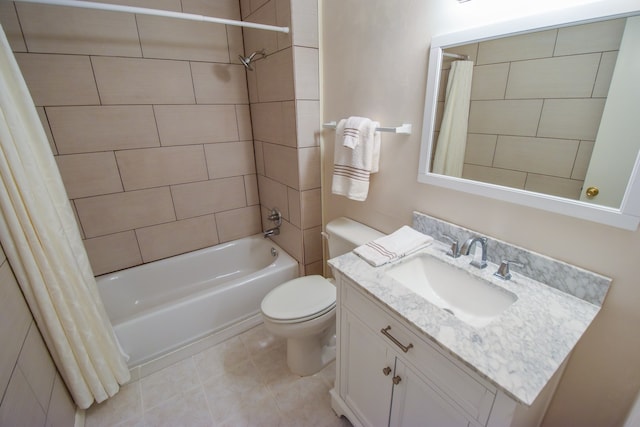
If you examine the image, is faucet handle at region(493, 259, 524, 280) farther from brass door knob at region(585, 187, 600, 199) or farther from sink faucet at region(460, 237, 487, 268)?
brass door knob at region(585, 187, 600, 199)

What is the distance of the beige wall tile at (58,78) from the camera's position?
1540 mm

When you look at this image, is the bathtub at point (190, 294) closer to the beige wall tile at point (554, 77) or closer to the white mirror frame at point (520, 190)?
the white mirror frame at point (520, 190)

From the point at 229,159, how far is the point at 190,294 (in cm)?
104

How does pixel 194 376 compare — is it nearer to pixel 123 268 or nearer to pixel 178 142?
pixel 123 268

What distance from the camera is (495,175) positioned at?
1039 millimetres

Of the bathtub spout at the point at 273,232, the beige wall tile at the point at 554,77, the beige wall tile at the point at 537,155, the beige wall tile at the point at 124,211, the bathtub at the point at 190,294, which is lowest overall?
the bathtub at the point at 190,294

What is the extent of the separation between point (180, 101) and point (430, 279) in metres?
1.89

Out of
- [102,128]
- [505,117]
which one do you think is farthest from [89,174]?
[505,117]

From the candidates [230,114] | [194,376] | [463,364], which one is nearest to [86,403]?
[194,376]

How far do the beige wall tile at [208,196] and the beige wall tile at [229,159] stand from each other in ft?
0.20

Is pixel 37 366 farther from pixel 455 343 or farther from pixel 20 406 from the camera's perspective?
pixel 455 343

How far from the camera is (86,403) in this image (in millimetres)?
1342

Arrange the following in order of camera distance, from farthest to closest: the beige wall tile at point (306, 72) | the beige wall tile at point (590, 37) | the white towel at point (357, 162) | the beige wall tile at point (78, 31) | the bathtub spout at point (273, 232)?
the bathtub spout at point (273, 232), the beige wall tile at point (306, 72), the beige wall tile at point (78, 31), the white towel at point (357, 162), the beige wall tile at point (590, 37)

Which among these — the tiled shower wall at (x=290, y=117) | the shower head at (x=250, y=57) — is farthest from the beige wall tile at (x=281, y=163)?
the shower head at (x=250, y=57)
